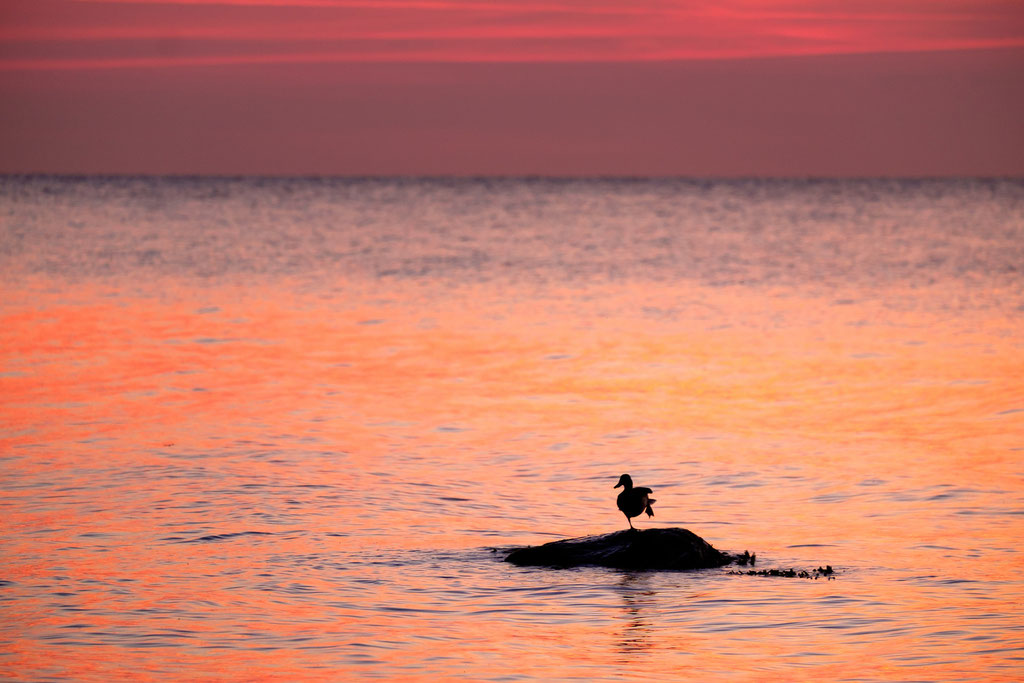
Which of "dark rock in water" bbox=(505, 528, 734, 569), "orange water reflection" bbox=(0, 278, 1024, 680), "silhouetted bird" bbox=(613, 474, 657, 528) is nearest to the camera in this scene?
"orange water reflection" bbox=(0, 278, 1024, 680)

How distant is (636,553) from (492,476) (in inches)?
207

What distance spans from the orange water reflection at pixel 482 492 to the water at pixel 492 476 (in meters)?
0.06

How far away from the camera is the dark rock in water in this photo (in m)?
15.6

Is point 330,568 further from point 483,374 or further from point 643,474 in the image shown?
point 483,374

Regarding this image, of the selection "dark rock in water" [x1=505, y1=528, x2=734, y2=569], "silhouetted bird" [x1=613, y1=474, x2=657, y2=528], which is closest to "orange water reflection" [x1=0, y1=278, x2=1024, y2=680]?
"dark rock in water" [x1=505, y1=528, x2=734, y2=569]

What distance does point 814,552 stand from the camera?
54.4ft

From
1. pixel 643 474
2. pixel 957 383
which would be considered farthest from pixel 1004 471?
pixel 957 383

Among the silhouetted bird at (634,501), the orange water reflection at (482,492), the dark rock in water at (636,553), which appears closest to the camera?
the orange water reflection at (482,492)

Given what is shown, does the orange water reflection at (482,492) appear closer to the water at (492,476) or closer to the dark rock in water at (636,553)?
the water at (492,476)

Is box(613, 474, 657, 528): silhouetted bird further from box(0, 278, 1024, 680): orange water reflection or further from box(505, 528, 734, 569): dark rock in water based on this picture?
box(0, 278, 1024, 680): orange water reflection

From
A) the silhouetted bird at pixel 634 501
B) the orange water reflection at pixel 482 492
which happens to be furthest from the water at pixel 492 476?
the silhouetted bird at pixel 634 501

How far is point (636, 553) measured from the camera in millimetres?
15695

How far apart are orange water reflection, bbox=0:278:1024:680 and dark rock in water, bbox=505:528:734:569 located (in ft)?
1.39

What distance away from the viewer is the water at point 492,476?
43.0 feet
